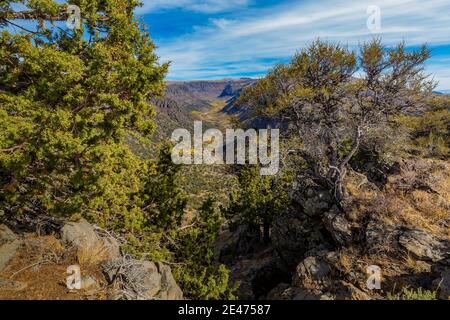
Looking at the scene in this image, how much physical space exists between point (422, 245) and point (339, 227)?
349cm

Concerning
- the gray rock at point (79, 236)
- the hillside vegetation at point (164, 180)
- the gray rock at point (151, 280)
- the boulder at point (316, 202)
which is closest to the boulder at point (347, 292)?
the hillside vegetation at point (164, 180)

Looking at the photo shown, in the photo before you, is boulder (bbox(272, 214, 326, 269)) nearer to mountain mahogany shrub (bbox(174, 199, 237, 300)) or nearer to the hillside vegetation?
the hillside vegetation

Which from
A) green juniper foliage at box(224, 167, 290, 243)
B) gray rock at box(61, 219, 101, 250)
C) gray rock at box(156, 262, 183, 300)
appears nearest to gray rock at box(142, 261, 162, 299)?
gray rock at box(156, 262, 183, 300)

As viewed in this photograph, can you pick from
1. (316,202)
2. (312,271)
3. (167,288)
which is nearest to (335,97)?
(316,202)

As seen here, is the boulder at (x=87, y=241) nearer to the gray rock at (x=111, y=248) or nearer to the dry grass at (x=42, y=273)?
the gray rock at (x=111, y=248)

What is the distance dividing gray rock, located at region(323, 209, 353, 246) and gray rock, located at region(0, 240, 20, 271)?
13.0 m

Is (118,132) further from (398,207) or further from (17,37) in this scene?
(398,207)

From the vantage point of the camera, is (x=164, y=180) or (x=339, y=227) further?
(x=164, y=180)

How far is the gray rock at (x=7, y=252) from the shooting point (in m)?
9.68

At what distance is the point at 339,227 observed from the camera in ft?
50.3

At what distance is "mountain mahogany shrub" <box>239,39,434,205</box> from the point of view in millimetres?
15922

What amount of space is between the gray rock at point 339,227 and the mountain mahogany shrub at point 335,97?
90 cm

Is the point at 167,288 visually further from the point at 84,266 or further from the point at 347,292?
the point at 347,292
